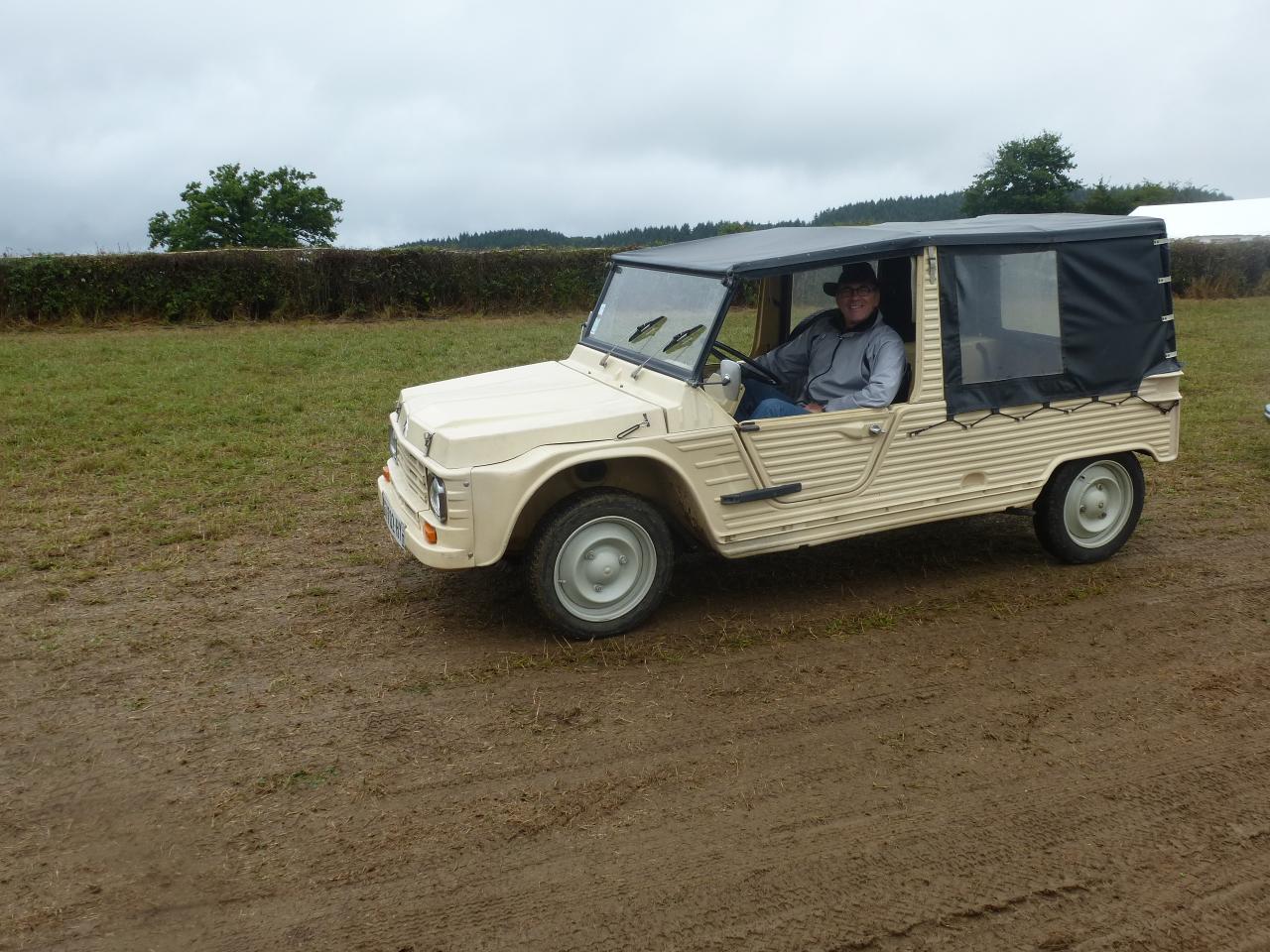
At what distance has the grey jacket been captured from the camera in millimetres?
5773

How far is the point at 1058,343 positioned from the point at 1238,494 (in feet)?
9.70

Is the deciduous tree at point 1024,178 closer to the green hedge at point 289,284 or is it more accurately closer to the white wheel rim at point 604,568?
the green hedge at point 289,284

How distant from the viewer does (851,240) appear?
221 inches

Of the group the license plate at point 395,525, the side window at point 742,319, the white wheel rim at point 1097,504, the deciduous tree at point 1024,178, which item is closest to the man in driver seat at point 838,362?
the side window at point 742,319

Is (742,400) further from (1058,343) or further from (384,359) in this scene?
(384,359)

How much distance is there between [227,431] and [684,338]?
245 inches

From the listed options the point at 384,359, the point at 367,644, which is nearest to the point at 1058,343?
the point at 367,644

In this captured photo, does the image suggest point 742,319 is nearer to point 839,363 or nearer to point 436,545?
point 839,363

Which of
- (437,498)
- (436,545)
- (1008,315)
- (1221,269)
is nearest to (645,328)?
(437,498)

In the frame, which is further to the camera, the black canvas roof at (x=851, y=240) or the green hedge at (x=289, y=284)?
the green hedge at (x=289, y=284)

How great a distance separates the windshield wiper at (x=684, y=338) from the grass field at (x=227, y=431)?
2938 mm

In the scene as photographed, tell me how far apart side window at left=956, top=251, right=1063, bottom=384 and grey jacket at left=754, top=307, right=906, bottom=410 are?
402mm

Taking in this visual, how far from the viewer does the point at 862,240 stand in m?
5.55

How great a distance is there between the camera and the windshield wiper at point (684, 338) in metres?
5.55
